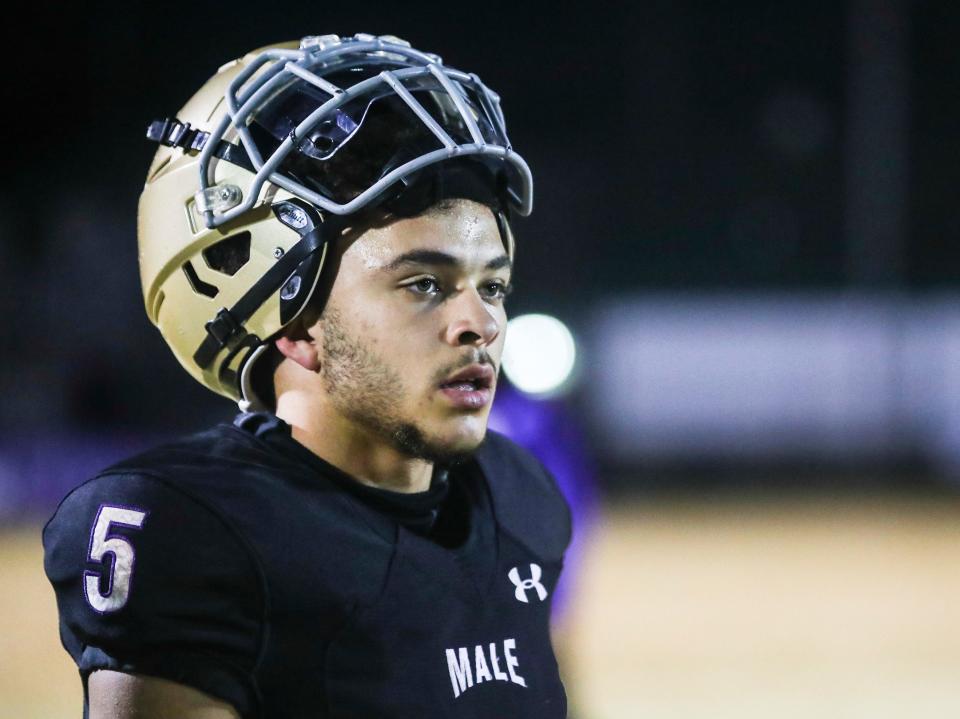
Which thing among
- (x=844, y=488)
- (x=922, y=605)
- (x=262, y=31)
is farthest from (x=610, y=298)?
(x=922, y=605)

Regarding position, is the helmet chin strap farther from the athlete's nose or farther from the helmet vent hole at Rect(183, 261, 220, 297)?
the athlete's nose

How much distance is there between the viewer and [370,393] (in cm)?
132

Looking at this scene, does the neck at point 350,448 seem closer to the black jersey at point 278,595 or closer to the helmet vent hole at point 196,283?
the black jersey at point 278,595

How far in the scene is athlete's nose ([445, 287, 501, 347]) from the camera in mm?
1305

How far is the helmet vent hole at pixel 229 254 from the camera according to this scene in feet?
4.49

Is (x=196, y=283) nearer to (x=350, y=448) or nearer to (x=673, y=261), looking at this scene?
(x=350, y=448)

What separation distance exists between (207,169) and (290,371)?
0.24 metres

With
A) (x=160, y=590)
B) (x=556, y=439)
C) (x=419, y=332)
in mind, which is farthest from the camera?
(x=556, y=439)

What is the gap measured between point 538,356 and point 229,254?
2.45 metres

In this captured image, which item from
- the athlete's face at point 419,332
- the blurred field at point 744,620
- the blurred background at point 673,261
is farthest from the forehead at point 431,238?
the blurred background at point 673,261

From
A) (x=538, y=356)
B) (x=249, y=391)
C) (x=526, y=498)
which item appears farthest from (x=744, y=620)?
(x=249, y=391)

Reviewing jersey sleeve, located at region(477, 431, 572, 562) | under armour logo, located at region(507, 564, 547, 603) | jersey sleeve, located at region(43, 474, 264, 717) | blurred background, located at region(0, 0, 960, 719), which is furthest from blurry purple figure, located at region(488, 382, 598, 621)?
blurred background, located at region(0, 0, 960, 719)

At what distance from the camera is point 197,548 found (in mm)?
1178

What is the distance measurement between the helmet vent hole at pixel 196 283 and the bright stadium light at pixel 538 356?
6.93ft
